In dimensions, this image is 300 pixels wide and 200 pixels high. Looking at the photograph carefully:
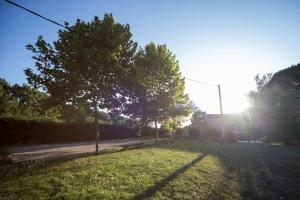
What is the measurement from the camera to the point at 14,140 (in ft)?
80.9

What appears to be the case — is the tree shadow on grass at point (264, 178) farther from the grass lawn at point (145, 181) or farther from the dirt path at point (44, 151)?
the dirt path at point (44, 151)

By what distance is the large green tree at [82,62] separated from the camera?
13047mm

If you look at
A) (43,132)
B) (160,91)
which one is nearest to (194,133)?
(160,91)

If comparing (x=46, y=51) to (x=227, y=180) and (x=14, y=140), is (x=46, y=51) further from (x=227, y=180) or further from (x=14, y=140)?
(x=14, y=140)

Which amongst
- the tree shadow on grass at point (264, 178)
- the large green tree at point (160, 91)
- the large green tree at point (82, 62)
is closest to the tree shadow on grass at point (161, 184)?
the tree shadow on grass at point (264, 178)

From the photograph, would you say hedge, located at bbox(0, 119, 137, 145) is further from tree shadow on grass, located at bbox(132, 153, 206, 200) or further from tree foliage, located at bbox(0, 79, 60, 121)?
tree shadow on grass, located at bbox(132, 153, 206, 200)

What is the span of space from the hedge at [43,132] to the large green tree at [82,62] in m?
15.3

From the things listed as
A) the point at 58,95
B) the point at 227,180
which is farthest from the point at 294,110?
the point at 58,95

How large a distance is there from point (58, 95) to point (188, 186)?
9.67 m

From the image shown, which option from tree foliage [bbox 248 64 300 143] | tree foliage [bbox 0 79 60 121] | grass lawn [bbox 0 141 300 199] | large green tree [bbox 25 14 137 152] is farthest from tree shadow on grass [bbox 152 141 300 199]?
tree foliage [bbox 248 64 300 143]

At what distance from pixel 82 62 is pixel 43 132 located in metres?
18.8

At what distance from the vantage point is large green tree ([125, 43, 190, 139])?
21312mm

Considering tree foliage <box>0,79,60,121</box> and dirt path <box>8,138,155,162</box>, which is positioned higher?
tree foliage <box>0,79,60,121</box>

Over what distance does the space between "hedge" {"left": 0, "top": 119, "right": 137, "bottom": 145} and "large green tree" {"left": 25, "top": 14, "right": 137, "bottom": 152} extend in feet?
50.1
